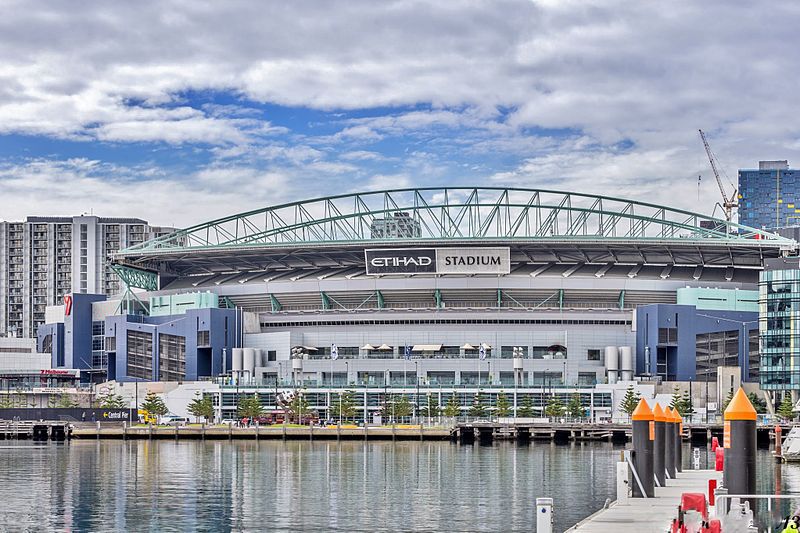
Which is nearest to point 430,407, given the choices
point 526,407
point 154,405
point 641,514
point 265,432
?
point 526,407

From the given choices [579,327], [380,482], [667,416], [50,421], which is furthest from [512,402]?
[667,416]

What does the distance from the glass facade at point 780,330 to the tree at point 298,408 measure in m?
53.4

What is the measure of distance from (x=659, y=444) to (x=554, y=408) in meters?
103

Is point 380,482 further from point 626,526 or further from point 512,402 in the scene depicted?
point 512,402

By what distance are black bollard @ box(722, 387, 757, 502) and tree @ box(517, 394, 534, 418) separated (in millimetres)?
121864

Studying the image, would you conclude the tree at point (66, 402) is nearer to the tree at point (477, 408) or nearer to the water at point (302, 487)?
the tree at point (477, 408)

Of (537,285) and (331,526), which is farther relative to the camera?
(537,285)

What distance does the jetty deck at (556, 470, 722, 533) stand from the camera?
52344 mm

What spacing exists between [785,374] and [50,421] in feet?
274

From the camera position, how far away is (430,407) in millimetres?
177125

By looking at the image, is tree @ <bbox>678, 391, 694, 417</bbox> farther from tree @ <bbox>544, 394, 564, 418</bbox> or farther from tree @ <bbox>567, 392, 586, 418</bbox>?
tree @ <bbox>544, 394, 564, 418</bbox>

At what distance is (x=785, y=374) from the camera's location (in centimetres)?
17350

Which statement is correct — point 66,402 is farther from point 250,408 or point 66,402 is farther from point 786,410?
point 786,410

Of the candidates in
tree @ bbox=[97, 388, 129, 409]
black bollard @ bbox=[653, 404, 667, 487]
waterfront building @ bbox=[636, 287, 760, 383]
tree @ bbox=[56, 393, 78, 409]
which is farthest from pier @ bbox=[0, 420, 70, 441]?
black bollard @ bbox=[653, 404, 667, 487]
